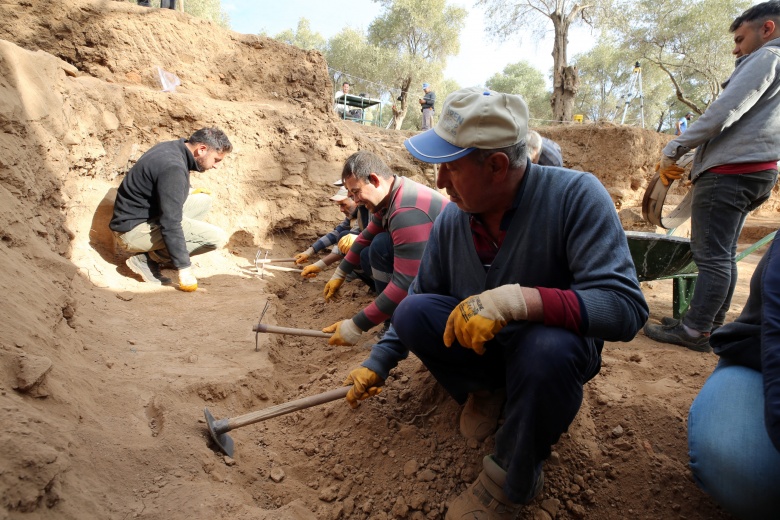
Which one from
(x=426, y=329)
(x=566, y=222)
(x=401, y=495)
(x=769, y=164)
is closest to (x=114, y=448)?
(x=401, y=495)

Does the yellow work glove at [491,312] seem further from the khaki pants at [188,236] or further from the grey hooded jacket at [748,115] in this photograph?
the khaki pants at [188,236]

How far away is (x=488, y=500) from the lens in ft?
4.82

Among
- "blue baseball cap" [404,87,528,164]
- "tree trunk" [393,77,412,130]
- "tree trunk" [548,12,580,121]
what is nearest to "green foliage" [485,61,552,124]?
"tree trunk" [393,77,412,130]

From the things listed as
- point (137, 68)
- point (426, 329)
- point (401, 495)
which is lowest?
point (401, 495)

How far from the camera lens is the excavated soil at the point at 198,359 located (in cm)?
151

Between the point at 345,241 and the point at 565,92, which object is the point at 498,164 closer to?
the point at 345,241

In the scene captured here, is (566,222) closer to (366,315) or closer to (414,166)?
(366,315)

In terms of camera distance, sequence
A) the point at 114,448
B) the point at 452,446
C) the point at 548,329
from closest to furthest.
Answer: the point at 548,329
the point at 114,448
the point at 452,446

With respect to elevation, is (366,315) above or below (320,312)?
above

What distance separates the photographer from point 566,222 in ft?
4.76

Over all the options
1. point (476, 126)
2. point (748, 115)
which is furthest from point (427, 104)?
point (476, 126)

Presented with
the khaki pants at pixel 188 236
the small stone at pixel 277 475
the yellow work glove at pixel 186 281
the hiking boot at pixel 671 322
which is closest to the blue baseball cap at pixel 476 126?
the small stone at pixel 277 475

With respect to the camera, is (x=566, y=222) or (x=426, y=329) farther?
(x=426, y=329)

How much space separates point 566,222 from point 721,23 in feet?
74.2
